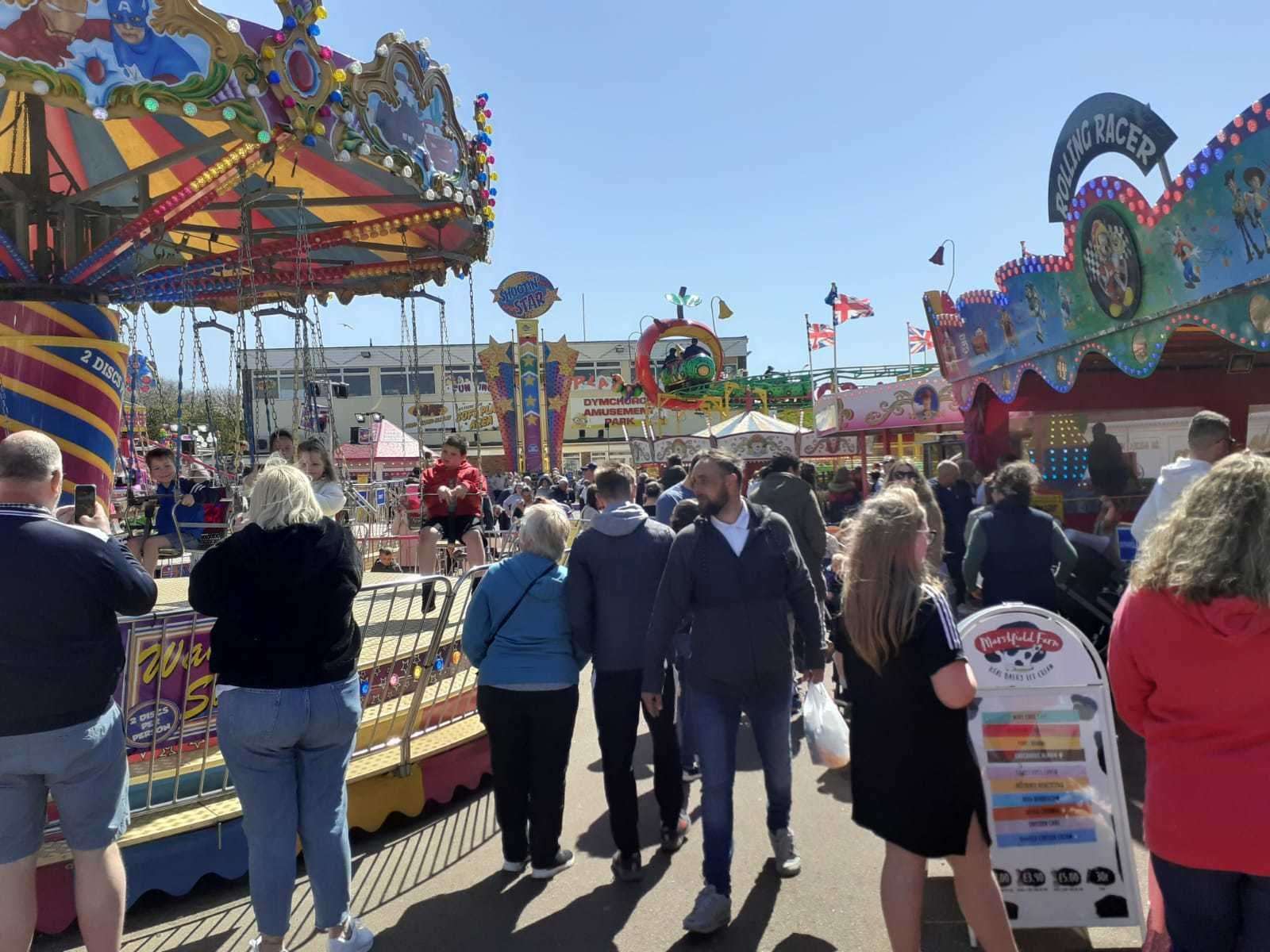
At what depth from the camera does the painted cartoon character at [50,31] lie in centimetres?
440

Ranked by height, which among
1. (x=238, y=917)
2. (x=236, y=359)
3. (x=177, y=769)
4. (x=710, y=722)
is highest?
(x=236, y=359)

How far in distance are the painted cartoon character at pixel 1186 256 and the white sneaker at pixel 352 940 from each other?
6.22 meters

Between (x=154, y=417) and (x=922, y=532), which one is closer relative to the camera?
(x=922, y=532)

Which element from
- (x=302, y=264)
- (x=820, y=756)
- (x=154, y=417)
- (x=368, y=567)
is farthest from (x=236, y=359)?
(x=154, y=417)

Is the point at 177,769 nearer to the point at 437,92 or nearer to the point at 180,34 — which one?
the point at 180,34

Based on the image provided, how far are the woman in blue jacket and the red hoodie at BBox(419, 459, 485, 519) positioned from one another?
4139 mm

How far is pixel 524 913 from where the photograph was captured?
371 centimetres

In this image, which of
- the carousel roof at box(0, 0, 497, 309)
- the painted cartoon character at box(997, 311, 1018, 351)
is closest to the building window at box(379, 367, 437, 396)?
the carousel roof at box(0, 0, 497, 309)

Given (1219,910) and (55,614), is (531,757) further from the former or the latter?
(1219,910)

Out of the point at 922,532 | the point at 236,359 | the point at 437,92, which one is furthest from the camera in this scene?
the point at 236,359

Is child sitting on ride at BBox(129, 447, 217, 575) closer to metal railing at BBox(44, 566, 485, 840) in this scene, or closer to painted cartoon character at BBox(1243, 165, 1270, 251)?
metal railing at BBox(44, 566, 485, 840)

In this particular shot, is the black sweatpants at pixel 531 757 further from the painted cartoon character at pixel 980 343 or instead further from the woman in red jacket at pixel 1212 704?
the painted cartoon character at pixel 980 343

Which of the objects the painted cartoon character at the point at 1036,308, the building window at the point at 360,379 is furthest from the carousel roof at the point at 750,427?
the building window at the point at 360,379

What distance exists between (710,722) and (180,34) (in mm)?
4368
